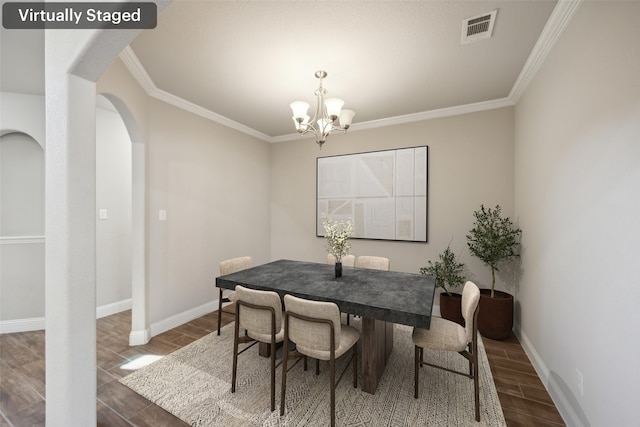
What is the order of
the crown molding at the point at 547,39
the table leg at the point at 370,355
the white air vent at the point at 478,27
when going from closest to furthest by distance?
the crown molding at the point at 547,39, the white air vent at the point at 478,27, the table leg at the point at 370,355

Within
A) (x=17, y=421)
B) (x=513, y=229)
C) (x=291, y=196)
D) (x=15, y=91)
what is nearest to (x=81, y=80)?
(x=17, y=421)

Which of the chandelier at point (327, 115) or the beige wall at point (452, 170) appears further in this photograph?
the beige wall at point (452, 170)

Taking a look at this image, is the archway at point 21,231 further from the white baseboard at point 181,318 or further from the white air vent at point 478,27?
the white air vent at point 478,27

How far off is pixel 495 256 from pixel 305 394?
7.83 feet

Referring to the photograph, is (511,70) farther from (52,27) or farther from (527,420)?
(52,27)

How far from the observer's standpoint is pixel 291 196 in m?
4.56

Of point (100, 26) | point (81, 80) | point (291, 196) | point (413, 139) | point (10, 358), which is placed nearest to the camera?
point (100, 26)

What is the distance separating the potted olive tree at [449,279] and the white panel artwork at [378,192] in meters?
0.41

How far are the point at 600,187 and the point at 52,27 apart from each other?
3107mm

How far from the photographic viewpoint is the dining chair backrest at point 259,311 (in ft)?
5.90

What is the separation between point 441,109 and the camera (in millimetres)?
3355

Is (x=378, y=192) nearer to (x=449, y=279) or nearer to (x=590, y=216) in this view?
(x=449, y=279)

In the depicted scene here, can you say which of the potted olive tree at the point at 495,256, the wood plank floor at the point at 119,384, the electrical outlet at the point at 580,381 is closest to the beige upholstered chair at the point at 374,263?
the potted olive tree at the point at 495,256

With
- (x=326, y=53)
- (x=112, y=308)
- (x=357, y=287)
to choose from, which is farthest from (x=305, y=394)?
(x=112, y=308)
